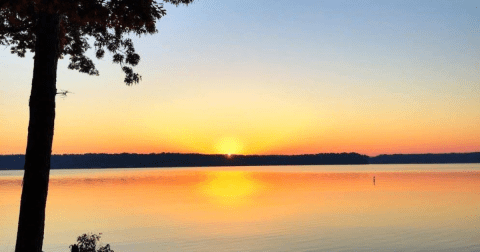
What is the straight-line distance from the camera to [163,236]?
40.3m

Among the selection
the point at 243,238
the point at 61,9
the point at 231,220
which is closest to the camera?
the point at 61,9

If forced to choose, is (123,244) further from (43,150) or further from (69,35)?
(43,150)

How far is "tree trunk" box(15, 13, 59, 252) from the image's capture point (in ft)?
45.7

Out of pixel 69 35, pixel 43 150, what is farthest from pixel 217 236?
pixel 43 150

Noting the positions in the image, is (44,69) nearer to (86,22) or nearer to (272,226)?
(86,22)

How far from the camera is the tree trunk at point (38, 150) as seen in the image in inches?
548

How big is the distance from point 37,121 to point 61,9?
129 inches

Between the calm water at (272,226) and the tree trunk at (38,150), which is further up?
the tree trunk at (38,150)

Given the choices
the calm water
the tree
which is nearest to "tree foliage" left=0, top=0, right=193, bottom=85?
the tree

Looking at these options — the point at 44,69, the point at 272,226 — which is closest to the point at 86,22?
the point at 44,69

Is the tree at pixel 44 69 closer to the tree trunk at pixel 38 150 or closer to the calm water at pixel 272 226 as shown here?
the tree trunk at pixel 38 150

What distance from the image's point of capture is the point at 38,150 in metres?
13.9

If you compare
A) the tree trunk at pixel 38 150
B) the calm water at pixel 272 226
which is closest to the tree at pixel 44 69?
the tree trunk at pixel 38 150

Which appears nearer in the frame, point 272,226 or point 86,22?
point 86,22
